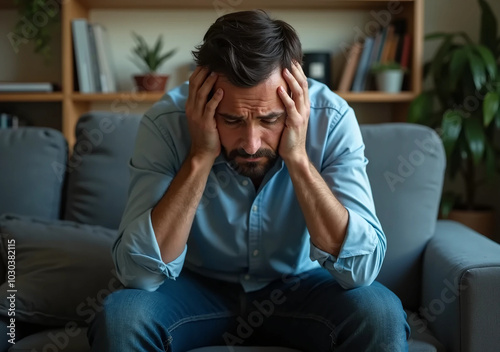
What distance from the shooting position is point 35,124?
9.22ft

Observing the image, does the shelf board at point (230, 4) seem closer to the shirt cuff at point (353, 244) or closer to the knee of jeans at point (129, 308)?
the shirt cuff at point (353, 244)

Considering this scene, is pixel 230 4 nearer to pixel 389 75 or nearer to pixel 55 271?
pixel 389 75

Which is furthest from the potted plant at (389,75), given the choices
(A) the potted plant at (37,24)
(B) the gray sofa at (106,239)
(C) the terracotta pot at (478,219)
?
(A) the potted plant at (37,24)

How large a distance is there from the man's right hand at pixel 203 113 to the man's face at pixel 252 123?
16 mm

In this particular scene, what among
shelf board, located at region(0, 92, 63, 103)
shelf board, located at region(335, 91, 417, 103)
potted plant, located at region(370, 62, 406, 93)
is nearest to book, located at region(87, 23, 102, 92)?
shelf board, located at region(0, 92, 63, 103)

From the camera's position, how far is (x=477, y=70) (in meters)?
2.35

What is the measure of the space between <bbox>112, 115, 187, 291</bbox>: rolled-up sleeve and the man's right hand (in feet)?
0.28

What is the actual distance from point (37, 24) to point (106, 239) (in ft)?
4.42

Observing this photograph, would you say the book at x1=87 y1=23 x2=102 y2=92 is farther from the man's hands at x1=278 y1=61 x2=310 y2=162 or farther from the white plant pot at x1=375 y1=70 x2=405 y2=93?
the man's hands at x1=278 y1=61 x2=310 y2=162

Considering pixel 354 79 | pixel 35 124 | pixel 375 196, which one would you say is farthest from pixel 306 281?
pixel 35 124

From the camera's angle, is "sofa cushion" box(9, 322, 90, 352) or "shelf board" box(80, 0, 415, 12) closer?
"sofa cushion" box(9, 322, 90, 352)

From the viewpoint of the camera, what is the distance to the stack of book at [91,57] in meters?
2.56

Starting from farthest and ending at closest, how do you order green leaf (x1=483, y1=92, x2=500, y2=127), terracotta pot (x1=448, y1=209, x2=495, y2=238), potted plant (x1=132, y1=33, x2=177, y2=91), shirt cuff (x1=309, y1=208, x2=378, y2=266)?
potted plant (x1=132, y1=33, x2=177, y2=91)
terracotta pot (x1=448, y1=209, x2=495, y2=238)
green leaf (x1=483, y1=92, x2=500, y2=127)
shirt cuff (x1=309, y1=208, x2=378, y2=266)

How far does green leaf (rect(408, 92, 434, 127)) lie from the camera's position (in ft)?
8.04
